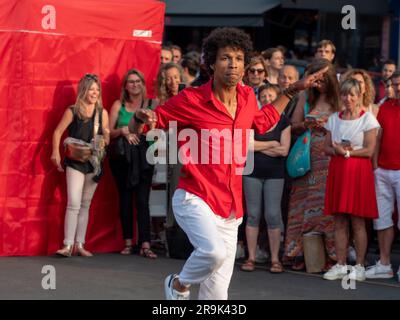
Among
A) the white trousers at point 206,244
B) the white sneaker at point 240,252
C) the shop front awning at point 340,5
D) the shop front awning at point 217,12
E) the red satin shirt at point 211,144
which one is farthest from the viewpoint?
the shop front awning at point 217,12

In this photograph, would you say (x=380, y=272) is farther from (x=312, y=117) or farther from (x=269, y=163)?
(x=312, y=117)

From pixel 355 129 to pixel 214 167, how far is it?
315 centimetres

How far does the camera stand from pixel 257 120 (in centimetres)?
756

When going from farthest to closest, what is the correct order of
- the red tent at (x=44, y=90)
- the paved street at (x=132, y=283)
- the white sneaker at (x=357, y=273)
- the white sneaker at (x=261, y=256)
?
1. the white sneaker at (x=261, y=256)
2. the red tent at (x=44, y=90)
3. the white sneaker at (x=357, y=273)
4. the paved street at (x=132, y=283)

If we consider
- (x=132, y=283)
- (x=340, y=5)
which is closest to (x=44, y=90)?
(x=132, y=283)

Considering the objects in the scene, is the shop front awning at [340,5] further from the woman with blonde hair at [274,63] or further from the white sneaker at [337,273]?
the white sneaker at [337,273]

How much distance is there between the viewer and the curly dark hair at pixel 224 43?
7.39 metres

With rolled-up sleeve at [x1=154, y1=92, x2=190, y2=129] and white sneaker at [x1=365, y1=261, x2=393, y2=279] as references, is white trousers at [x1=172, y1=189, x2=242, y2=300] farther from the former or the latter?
white sneaker at [x1=365, y1=261, x2=393, y2=279]

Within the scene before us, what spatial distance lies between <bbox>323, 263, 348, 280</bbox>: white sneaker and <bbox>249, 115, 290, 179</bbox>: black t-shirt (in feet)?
3.51

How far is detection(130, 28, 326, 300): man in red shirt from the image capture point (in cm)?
716

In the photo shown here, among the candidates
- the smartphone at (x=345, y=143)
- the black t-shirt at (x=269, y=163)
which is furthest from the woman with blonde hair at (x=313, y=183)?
the smartphone at (x=345, y=143)

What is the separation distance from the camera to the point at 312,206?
34.5 ft

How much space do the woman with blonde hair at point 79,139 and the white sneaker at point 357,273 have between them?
9.19ft
